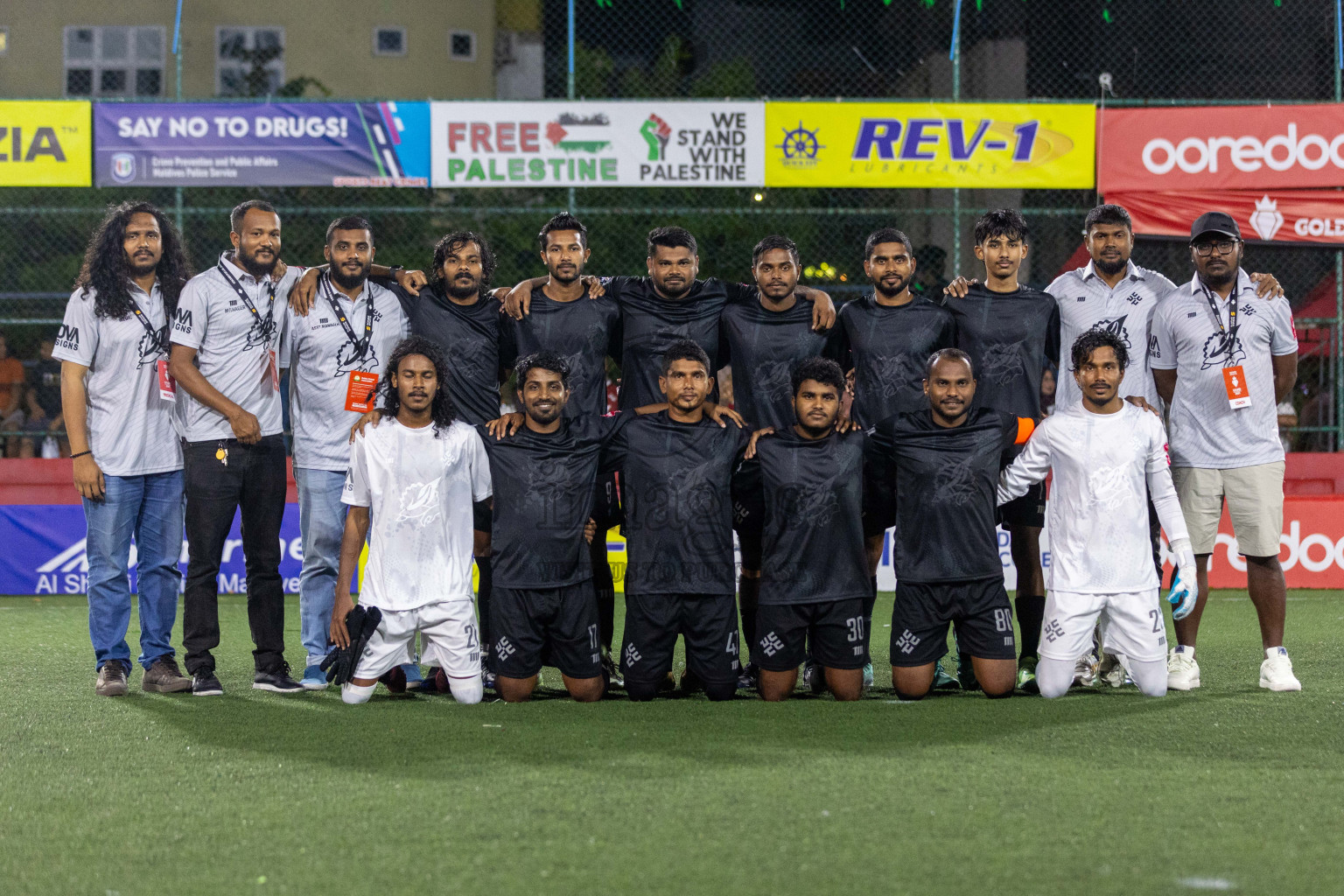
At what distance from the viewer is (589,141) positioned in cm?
1245

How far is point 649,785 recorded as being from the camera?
4219mm

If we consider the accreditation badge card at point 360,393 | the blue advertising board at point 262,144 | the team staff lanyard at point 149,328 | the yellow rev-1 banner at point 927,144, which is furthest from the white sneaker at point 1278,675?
the blue advertising board at point 262,144

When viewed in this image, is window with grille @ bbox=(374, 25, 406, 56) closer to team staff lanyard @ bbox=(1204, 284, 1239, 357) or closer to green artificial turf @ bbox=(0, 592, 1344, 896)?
green artificial turf @ bbox=(0, 592, 1344, 896)

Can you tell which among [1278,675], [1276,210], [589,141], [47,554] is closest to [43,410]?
[47,554]

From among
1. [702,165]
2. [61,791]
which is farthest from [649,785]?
[702,165]

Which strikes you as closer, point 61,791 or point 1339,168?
point 61,791

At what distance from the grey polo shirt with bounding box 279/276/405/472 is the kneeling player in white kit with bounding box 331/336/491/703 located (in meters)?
0.45

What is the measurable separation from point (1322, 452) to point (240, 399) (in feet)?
31.5

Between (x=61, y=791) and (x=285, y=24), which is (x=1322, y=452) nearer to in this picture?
(x=61, y=791)

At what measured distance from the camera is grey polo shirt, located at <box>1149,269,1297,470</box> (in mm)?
6258

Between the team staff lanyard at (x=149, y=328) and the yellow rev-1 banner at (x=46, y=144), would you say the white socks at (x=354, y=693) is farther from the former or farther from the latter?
the yellow rev-1 banner at (x=46, y=144)

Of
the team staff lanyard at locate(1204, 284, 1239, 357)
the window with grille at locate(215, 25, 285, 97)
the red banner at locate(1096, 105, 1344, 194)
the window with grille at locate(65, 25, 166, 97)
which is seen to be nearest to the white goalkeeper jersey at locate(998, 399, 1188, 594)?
the team staff lanyard at locate(1204, 284, 1239, 357)

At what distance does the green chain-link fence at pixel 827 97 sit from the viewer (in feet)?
46.1

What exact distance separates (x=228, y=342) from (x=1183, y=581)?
4.29 meters
